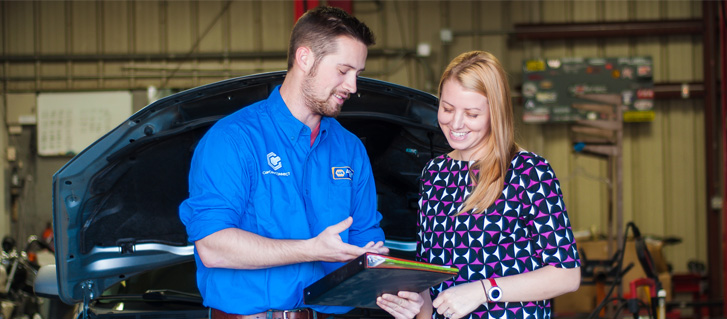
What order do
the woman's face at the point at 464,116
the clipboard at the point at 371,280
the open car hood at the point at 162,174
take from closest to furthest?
1. the clipboard at the point at 371,280
2. the woman's face at the point at 464,116
3. the open car hood at the point at 162,174

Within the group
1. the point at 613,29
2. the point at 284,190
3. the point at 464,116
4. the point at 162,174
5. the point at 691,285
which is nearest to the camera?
the point at 464,116

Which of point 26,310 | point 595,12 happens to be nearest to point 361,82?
point 26,310

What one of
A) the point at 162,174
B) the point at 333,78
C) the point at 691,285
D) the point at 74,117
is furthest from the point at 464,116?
the point at 74,117

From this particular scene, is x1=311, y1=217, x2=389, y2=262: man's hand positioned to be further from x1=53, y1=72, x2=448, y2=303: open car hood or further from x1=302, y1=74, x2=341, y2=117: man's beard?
x1=53, y1=72, x2=448, y2=303: open car hood

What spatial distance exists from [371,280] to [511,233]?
15.0 inches

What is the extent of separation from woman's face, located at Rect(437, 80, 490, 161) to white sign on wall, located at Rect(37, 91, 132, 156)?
7.10 m

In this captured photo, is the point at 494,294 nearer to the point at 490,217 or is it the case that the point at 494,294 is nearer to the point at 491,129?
the point at 490,217

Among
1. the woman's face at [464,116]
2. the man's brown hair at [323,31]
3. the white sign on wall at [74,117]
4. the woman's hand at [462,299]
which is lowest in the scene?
the woman's hand at [462,299]

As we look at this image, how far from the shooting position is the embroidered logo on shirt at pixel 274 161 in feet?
5.75

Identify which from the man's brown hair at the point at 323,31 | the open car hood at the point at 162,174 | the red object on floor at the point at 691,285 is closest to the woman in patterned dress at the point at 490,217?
the man's brown hair at the point at 323,31

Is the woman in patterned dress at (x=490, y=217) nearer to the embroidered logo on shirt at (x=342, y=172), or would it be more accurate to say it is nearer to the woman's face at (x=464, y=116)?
the woman's face at (x=464, y=116)

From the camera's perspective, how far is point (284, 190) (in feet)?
5.75

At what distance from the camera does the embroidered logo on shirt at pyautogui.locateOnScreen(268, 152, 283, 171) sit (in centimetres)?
175

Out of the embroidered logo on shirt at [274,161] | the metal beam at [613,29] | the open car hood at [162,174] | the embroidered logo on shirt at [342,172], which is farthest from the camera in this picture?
the metal beam at [613,29]
